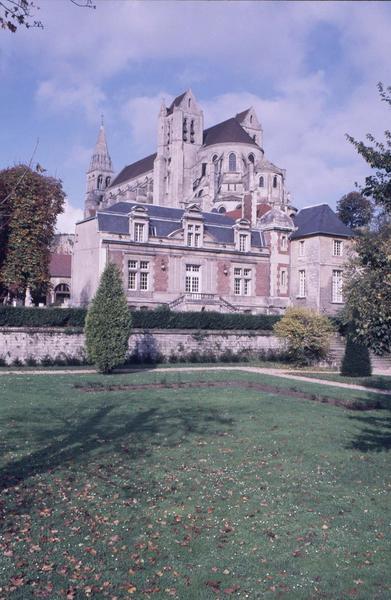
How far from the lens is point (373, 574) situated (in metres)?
4.96

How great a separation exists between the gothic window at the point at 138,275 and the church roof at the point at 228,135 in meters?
36.0

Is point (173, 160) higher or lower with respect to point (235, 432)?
higher

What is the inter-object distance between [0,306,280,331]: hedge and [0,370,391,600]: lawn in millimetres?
13087

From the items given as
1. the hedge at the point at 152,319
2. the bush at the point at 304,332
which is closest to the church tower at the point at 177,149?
the hedge at the point at 152,319

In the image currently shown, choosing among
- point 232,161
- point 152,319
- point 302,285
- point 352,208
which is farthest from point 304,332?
point 232,161

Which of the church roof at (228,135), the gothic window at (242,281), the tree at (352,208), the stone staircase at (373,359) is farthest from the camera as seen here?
the church roof at (228,135)

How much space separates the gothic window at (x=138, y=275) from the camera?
3664 centimetres

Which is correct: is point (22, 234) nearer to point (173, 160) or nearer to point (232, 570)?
point (232, 570)

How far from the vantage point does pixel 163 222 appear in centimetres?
3891

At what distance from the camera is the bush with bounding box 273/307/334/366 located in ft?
90.2

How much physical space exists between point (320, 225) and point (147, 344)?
1817 centimetres

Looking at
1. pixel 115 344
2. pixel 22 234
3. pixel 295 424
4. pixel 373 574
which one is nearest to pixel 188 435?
pixel 295 424

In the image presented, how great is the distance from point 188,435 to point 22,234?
80.0 ft

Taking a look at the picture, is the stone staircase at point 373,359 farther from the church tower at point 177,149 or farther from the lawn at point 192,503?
the church tower at point 177,149
